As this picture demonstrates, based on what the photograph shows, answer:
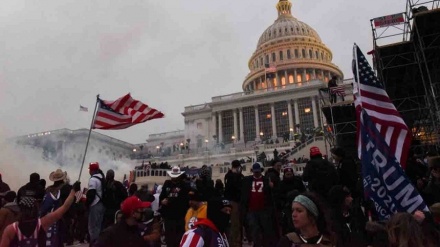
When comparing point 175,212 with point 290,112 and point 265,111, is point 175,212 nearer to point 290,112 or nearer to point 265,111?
point 290,112

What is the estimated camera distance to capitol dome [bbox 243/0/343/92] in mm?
85188

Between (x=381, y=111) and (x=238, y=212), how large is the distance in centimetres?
370

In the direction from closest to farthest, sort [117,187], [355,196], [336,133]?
[355,196], [117,187], [336,133]

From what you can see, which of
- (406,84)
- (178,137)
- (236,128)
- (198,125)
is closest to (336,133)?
(406,84)

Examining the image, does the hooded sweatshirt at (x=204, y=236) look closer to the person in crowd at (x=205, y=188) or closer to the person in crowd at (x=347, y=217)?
the person in crowd at (x=347, y=217)

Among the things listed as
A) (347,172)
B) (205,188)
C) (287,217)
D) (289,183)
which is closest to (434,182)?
(347,172)

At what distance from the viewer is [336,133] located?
23406mm

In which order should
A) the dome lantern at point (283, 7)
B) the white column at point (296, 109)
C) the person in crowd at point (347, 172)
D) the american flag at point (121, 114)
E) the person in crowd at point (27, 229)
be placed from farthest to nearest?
the dome lantern at point (283, 7) < the white column at point (296, 109) < the american flag at point (121, 114) < the person in crowd at point (347, 172) < the person in crowd at point (27, 229)

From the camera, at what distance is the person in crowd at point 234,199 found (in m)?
8.18

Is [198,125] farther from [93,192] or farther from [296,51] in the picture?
[93,192]

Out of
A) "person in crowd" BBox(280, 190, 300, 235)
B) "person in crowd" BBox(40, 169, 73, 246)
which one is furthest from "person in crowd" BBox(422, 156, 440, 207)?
"person in crowd" BBox(40, 169, 73, 246)

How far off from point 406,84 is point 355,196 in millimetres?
15394

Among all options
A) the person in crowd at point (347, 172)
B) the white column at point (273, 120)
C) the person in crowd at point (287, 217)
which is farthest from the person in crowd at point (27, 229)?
the white column at point (273, 120)

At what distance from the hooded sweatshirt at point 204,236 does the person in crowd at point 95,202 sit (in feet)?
16.7
